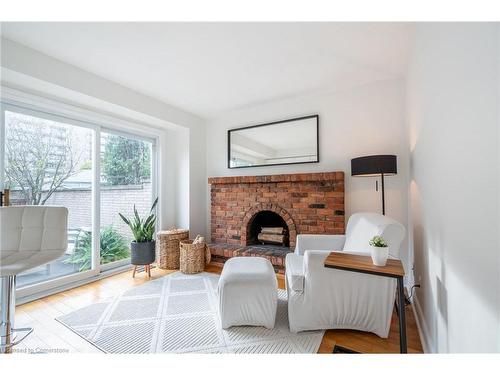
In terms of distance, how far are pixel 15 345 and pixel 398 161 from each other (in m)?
3.85

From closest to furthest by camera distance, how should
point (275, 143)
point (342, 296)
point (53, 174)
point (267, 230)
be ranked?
point (342, 296), point (53, 174), point (275, 143), point (267, 230)

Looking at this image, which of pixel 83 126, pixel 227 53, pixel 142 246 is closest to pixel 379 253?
pixel 227 53

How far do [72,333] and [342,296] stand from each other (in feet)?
6.88

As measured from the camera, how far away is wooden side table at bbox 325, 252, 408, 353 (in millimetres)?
1199

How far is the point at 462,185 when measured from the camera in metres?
0.93

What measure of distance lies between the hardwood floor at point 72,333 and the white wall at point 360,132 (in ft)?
3.93

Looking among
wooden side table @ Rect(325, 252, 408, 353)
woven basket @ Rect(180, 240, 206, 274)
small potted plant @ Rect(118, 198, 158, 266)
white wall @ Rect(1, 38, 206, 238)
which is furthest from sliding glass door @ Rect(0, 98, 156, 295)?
wooden side table @ Rect(325, 252, 408, 353)

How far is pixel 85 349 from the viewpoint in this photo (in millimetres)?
1547

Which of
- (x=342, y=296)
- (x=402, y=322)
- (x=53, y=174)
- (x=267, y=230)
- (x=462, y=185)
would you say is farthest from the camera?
(x=267, y=230)

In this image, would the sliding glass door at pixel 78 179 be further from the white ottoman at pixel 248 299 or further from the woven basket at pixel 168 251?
the white ottoman at pixel 248 299

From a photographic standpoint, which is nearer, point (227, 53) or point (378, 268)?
point (378, 268)

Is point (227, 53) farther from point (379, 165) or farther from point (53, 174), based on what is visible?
point (53, 174)
